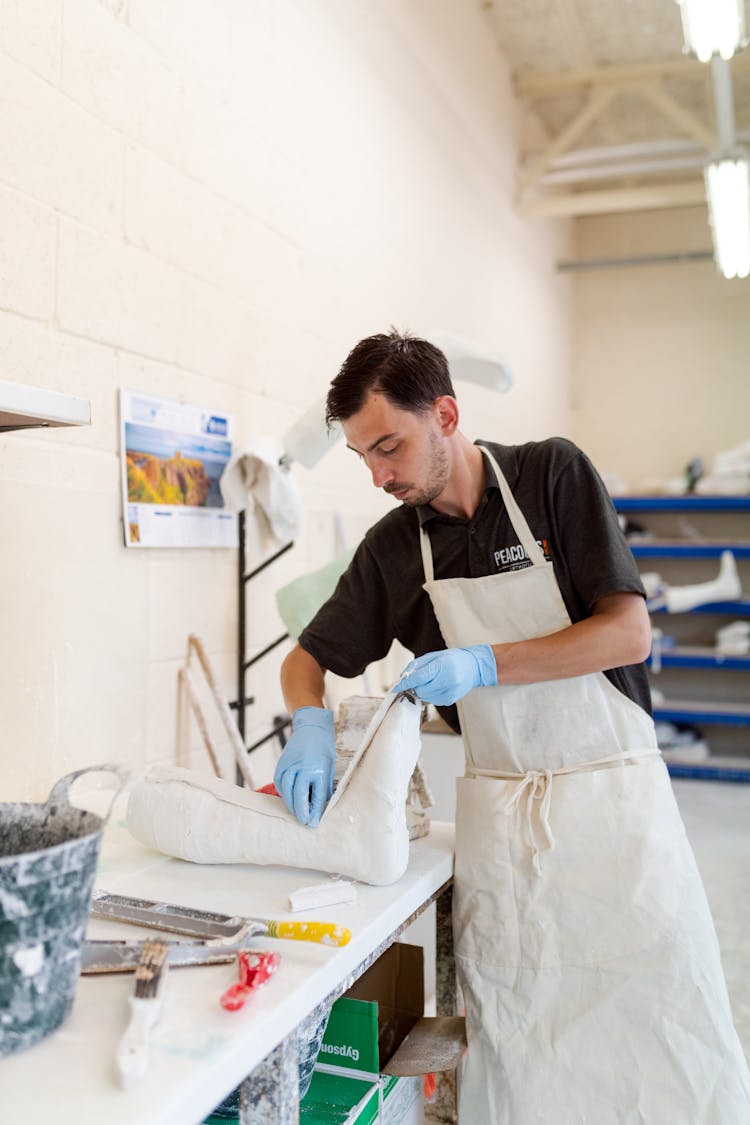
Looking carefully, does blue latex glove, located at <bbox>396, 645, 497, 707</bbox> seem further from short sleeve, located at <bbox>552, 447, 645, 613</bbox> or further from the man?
short sleeve, located at <bbox>552, 447, 645, 613</bbox>

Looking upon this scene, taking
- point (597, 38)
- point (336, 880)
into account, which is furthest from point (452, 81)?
point (336, 880)

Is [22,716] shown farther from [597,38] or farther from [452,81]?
[597,38]

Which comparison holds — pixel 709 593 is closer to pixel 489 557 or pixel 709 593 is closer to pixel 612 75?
pixel 612 75

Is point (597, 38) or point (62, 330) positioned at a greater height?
point (597, 38)

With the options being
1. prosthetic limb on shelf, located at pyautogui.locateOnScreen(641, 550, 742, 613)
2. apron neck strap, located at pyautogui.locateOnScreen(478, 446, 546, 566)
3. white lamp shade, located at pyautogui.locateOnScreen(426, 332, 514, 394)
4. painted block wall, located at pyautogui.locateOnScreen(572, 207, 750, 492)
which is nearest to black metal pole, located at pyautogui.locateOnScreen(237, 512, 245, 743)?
white lamp shade, located at pyautogui.locateOnScreen(426, 332, 514, 394)

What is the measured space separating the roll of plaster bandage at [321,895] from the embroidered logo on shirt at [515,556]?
25.6 inches

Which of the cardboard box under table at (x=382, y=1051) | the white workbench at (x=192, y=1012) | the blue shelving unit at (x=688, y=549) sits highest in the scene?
the blue shelving unit at (x=688, y=549)

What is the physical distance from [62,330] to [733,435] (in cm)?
594

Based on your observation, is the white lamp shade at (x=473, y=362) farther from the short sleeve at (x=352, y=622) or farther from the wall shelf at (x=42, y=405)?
the wall shelf at (x=42, y=405)

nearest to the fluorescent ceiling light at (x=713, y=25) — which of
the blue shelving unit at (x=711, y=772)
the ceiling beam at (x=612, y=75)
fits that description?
the ceiling beam at (x=612, y=75)

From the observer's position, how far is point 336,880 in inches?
53.9

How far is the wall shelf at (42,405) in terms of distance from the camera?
1.10 metres

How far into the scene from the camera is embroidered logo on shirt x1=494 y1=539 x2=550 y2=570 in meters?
1.68

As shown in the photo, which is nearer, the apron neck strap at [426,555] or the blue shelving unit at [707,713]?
the apron neck strap at [426,555]
